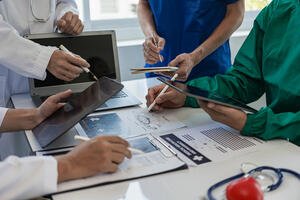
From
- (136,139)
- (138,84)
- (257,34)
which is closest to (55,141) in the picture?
(136,139)

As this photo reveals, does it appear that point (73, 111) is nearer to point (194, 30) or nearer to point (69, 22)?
point (69, 22)

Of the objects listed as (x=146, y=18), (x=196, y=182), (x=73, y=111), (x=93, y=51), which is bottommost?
(x=196, y=182)

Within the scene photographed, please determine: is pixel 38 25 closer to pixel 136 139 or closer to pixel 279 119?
pixel 136 139

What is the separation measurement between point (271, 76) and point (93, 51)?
716 mm

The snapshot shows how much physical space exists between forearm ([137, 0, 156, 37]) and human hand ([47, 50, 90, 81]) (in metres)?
0.47

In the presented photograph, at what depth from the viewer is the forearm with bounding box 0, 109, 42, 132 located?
121 centimetres

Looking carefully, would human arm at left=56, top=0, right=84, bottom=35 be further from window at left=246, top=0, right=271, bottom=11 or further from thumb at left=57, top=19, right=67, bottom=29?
window at left=246, top=0, right=271, bottom=11

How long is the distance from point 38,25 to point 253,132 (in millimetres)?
953

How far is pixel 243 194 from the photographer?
2.43 ft

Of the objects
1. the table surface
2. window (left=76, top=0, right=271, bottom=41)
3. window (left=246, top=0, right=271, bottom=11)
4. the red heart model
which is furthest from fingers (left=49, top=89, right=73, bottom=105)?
window (left=246, top=0, right=271, bottom=11)

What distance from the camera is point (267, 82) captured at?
1341 millimetres

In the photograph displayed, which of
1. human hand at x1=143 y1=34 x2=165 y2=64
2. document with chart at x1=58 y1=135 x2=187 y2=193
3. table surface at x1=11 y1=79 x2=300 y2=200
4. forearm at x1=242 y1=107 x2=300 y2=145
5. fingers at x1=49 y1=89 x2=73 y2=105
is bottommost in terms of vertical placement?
table surface at x1=11 y1=79 x2=300 y2=200

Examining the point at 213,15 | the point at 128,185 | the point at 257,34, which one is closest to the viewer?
the point at 128,185

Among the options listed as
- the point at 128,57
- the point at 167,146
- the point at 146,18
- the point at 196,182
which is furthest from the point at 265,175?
the point at 128,57
